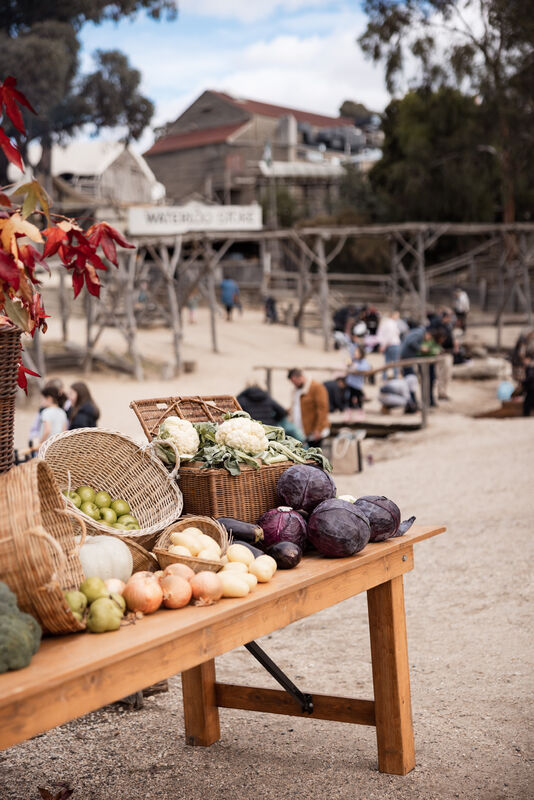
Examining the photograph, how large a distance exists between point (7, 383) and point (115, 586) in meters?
0.63

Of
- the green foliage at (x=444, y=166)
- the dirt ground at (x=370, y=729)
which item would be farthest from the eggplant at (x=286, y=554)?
the green foliage at (x=444, y=166)

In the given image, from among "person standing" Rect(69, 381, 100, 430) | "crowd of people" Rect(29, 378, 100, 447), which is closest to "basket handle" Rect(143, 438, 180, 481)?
"crowd of people" Rect(29, 378, 100, 447)

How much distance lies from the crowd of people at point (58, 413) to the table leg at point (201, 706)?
4276 millimetres

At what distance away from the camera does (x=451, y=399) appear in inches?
671

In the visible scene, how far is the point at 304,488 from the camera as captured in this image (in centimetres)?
298

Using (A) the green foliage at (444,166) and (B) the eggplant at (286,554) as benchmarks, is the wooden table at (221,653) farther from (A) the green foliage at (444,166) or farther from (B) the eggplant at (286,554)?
(A) the green foliage at (444,166)

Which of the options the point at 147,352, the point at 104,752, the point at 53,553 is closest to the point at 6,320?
the point at 53,553

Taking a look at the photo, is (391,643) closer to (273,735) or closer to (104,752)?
(273,735)

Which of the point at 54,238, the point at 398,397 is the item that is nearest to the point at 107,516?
the point at 54,238

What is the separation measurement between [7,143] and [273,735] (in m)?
2.67

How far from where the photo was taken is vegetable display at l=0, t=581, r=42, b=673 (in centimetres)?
193

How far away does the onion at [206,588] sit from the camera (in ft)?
7.87

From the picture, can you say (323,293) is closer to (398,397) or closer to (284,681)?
(398,397)

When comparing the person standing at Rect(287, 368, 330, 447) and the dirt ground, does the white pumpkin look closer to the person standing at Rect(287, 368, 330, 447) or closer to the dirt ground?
the dirt ground
